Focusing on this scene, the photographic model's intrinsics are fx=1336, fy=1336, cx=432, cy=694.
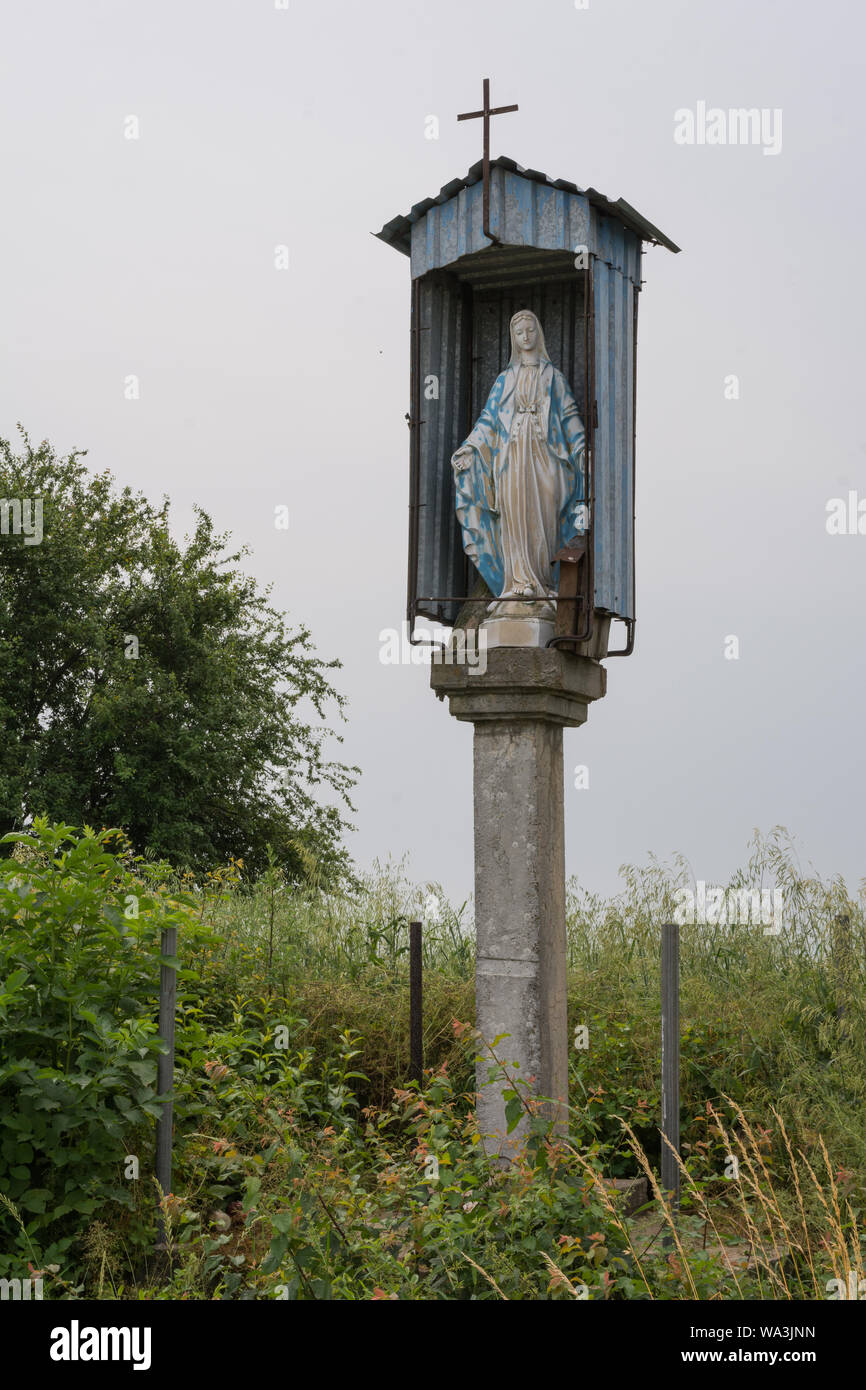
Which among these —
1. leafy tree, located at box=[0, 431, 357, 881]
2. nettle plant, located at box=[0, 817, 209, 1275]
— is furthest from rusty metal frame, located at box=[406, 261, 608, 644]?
leafy tree, located at box=[0, 431, 357, 881]

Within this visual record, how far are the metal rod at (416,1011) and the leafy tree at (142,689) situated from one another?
945 cm

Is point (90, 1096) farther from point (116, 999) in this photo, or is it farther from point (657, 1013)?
point (657, 1013)

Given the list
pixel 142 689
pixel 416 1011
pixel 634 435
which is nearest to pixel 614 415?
pixel 634 435

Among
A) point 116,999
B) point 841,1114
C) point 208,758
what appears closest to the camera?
point 116,999

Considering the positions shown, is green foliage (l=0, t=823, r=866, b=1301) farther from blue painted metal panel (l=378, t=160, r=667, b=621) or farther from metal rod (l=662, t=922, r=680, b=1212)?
blue painted metal panel (l=378, t=160, r=667, b=621)

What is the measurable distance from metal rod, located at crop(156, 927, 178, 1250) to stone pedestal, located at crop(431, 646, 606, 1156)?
1.43 m

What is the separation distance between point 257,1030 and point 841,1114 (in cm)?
310

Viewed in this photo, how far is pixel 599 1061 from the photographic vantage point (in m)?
7.62

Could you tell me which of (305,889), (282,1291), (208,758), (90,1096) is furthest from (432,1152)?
(208,758)

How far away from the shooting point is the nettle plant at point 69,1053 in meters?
5.27

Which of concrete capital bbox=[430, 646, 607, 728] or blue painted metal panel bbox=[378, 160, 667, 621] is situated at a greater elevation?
blue painted metal panel bbox=[378, 160, 667, 621]

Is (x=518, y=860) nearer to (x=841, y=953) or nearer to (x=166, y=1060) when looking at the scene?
(x=166, y=1060)

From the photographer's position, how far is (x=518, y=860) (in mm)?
6402

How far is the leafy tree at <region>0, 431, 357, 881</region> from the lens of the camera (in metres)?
17.9
